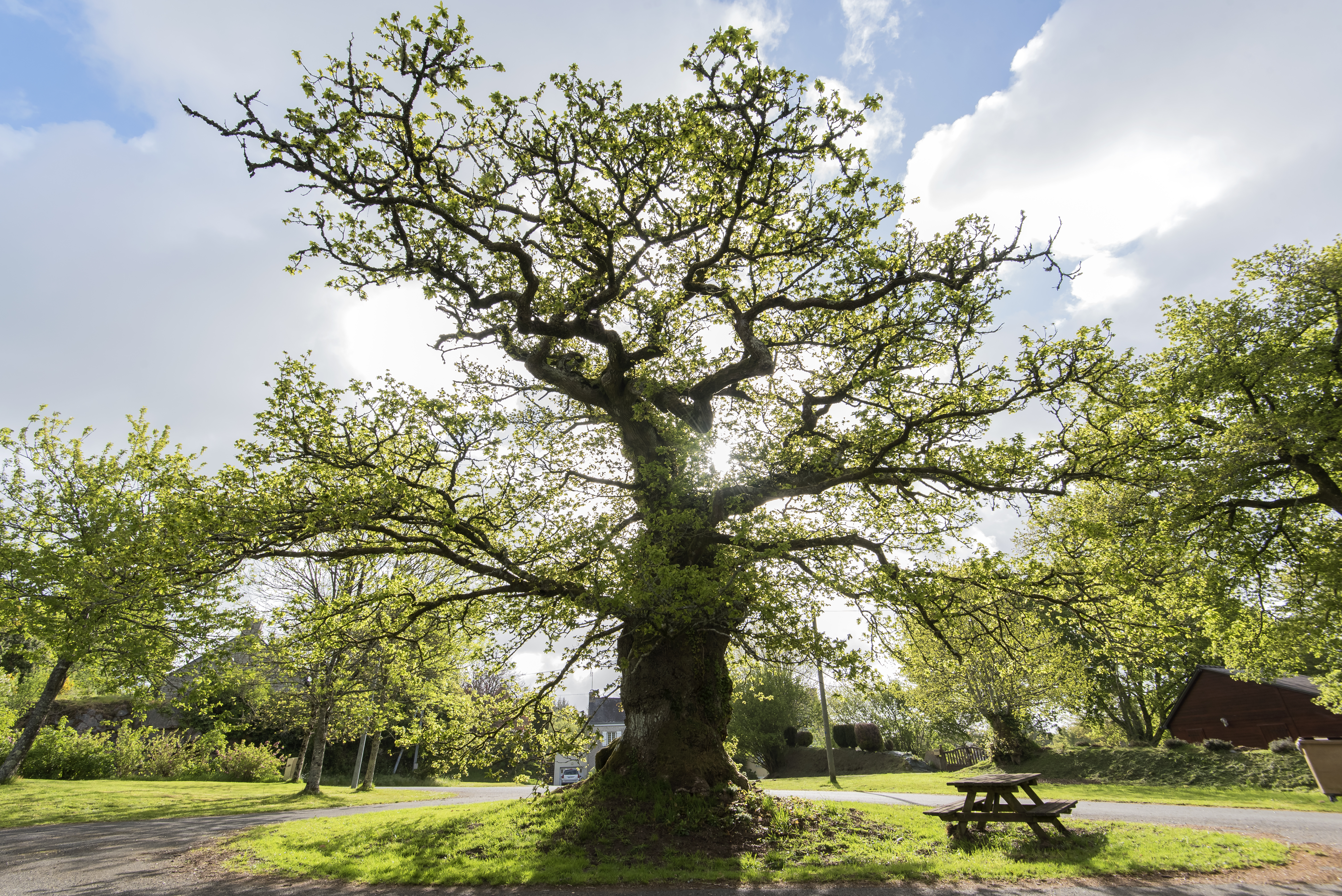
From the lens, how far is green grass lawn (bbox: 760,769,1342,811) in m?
15.3

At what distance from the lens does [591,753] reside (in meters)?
14.9

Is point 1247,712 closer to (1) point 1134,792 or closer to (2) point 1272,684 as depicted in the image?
(2) point 1272,684

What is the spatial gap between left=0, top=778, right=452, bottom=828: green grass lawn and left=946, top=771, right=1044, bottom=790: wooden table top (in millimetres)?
16790

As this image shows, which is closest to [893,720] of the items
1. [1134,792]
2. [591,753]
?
[1134,792]

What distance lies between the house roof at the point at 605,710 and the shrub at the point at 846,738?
14.0 m

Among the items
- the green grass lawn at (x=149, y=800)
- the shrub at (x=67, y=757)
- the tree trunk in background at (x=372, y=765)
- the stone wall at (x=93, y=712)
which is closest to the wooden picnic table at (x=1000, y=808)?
the green grass lawn at (x=149, y=800)

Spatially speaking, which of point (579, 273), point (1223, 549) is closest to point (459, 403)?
point (579, 273)

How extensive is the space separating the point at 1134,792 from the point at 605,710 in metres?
45.4

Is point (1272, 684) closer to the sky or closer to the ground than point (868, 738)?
closer to the sky

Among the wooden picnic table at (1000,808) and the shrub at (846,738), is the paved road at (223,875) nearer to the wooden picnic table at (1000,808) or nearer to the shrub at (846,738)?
the wooden picnic table at (1000,808)

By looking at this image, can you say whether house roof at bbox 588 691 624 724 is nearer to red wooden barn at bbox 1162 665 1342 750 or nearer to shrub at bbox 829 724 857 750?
shrub at bbox 829 724 857 750

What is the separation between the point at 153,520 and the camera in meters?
12.8

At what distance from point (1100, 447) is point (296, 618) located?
14.5 meters

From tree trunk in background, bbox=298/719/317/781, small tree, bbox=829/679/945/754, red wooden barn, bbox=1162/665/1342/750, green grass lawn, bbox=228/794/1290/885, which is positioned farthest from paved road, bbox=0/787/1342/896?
red wooden barn, bbox=1162/665/1342/750
